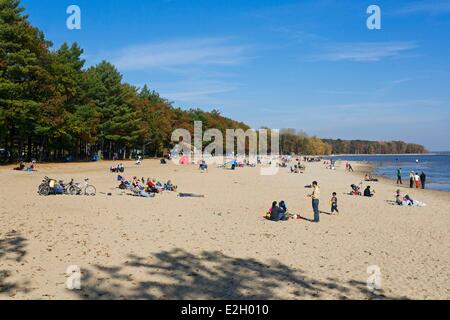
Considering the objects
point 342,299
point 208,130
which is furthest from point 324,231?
point 208,130

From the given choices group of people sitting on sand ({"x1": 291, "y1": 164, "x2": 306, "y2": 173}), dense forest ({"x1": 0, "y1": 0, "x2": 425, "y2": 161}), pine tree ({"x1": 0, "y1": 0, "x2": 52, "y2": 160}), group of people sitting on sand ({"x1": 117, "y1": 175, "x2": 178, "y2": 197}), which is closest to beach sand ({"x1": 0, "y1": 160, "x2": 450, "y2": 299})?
group of people sitting on sand ({"x1": 117, "y1": 175, "x2": 178, "y2": 197})

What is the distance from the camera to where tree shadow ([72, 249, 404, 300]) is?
8.41 meters

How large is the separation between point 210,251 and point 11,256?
5.35 metres

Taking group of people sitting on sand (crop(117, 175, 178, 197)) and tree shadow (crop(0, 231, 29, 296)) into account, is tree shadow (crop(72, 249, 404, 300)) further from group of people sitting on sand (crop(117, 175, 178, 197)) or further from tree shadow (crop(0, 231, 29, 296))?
group of people sitting on sand (crop(117, 175, 178, 197))

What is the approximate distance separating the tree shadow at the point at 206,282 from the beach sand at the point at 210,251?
2 cm

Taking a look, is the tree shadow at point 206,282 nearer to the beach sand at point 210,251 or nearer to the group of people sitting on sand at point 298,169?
the beach sand at point 210,251

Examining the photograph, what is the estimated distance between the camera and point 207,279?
9.40 metres

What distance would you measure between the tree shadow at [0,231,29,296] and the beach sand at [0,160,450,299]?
0.03 meters

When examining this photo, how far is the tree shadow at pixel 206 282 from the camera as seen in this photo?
841 centimetres

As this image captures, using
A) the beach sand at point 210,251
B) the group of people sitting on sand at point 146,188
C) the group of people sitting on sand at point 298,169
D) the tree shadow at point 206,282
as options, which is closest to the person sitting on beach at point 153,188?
the group of people sitting on sand at point 146,188

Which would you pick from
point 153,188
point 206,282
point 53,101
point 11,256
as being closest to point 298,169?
point 53,101

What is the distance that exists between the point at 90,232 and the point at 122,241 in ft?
5.51

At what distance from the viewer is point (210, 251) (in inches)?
465
